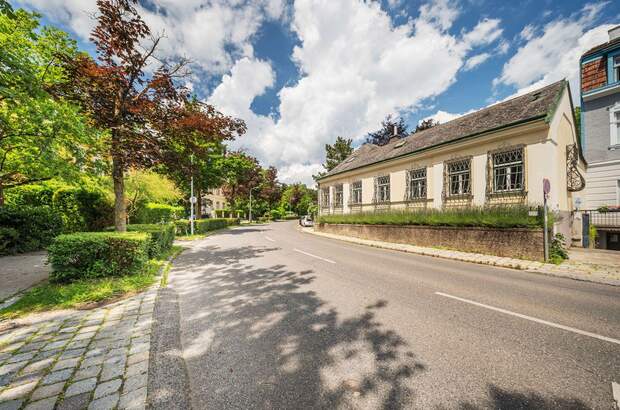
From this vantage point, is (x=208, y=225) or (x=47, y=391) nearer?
(x=47, y=391)

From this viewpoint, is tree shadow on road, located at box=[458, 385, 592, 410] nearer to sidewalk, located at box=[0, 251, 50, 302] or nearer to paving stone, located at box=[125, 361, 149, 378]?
paving stone, located at box=[125, 361, 149, 378]

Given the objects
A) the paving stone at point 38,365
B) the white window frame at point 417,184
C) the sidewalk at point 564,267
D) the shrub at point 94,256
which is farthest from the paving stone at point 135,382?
the white window frame at point 417,184

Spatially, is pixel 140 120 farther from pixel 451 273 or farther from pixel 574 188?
pixel 574 188

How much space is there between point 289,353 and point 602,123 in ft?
68.4

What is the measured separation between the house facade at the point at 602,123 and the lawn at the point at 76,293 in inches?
787

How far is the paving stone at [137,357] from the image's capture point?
8.92 ft

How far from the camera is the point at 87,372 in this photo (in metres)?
2.53

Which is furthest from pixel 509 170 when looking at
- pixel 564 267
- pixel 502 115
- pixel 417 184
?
pixel 564 267

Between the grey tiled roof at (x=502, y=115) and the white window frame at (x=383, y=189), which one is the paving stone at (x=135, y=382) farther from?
the white window frame at (x=383, y=189)

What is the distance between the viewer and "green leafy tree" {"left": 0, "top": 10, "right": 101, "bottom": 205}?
421 centimetres

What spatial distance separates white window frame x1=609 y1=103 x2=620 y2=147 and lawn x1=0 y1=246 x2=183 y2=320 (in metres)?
22.7

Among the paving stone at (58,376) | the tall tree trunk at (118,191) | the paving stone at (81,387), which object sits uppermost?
the tall tree trunk at (118,191)

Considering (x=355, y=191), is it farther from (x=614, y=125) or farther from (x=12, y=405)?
(x=12, y=405)

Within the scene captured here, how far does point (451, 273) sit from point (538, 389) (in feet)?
16.3
